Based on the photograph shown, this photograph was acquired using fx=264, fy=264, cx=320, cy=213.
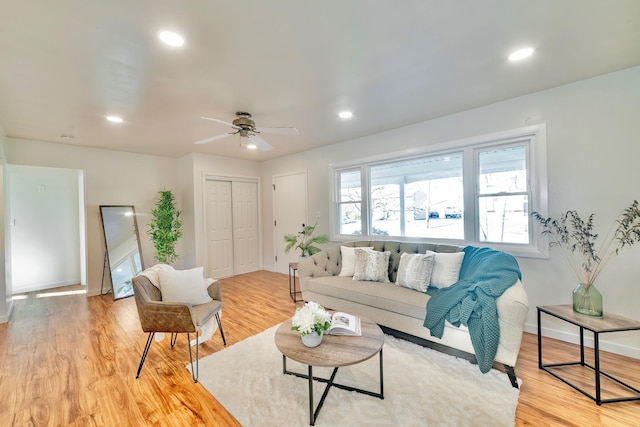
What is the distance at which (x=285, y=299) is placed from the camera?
4.02 metres

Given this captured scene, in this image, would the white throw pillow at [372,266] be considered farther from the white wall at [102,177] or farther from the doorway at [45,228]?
the doorway at [45,228]

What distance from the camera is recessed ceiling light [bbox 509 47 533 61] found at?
6.60 feet

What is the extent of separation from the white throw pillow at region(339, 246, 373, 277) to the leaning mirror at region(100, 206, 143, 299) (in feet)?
12.2

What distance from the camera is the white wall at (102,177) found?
4.06m

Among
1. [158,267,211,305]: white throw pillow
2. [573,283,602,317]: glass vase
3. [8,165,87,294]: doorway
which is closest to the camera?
[573,283,602,317]: glass vase

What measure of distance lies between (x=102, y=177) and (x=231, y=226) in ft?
7.72

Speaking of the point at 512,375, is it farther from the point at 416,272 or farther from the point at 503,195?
the point at 503,195

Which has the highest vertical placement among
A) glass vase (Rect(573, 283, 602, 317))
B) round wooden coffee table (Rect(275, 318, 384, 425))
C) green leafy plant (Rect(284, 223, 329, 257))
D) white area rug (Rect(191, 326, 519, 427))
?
green leafy plant (Rect(284, 223, 329, 257))

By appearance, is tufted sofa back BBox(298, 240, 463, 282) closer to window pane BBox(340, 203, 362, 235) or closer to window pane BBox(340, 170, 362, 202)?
window pane BBox(340, 203, 362, 235)

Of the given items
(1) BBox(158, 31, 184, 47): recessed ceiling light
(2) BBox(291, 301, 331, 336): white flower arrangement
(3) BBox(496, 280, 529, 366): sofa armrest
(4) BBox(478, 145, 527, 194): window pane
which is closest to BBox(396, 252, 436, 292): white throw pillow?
(3) BBox(496, 280, 529, 366): sofa armrest

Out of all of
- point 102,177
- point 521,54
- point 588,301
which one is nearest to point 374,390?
point 588,301

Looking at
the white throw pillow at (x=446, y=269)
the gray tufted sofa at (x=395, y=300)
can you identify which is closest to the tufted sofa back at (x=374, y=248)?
the gray tufted sofa at (x=395, y=300)

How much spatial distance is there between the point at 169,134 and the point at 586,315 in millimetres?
5072

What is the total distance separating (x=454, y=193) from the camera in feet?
11.4
